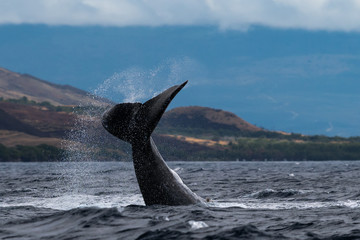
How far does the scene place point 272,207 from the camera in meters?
17.2

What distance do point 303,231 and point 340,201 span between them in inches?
288

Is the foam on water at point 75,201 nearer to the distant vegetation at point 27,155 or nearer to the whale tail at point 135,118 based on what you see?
the whale tail at point 135,118

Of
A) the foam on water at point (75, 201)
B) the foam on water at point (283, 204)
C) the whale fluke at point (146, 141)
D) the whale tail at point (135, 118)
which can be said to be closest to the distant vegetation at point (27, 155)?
the foam on water at point (75, 201)

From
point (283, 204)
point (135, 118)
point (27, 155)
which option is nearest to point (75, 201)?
point (135, 118)

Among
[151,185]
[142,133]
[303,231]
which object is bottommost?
[303,231]

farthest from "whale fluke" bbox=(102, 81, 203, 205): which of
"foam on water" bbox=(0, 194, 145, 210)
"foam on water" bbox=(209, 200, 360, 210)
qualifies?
"foam on water" bbox=(0, 194, 145, 210)

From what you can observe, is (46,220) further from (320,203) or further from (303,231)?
(320,203)

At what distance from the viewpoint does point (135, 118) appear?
1499cm

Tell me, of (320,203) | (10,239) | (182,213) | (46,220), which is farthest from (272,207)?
(10,239)

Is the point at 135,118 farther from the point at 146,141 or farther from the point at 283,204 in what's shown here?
the point at 283,204

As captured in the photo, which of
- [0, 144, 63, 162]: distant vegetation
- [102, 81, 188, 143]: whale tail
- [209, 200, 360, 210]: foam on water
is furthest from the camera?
[0, 144, 63, 162]: distant vegetation

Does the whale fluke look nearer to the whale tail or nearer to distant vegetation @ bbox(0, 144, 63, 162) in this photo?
the whale tail

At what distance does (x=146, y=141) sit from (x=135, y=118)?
2.15 ft

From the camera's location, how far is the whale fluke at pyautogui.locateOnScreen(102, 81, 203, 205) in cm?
1485
